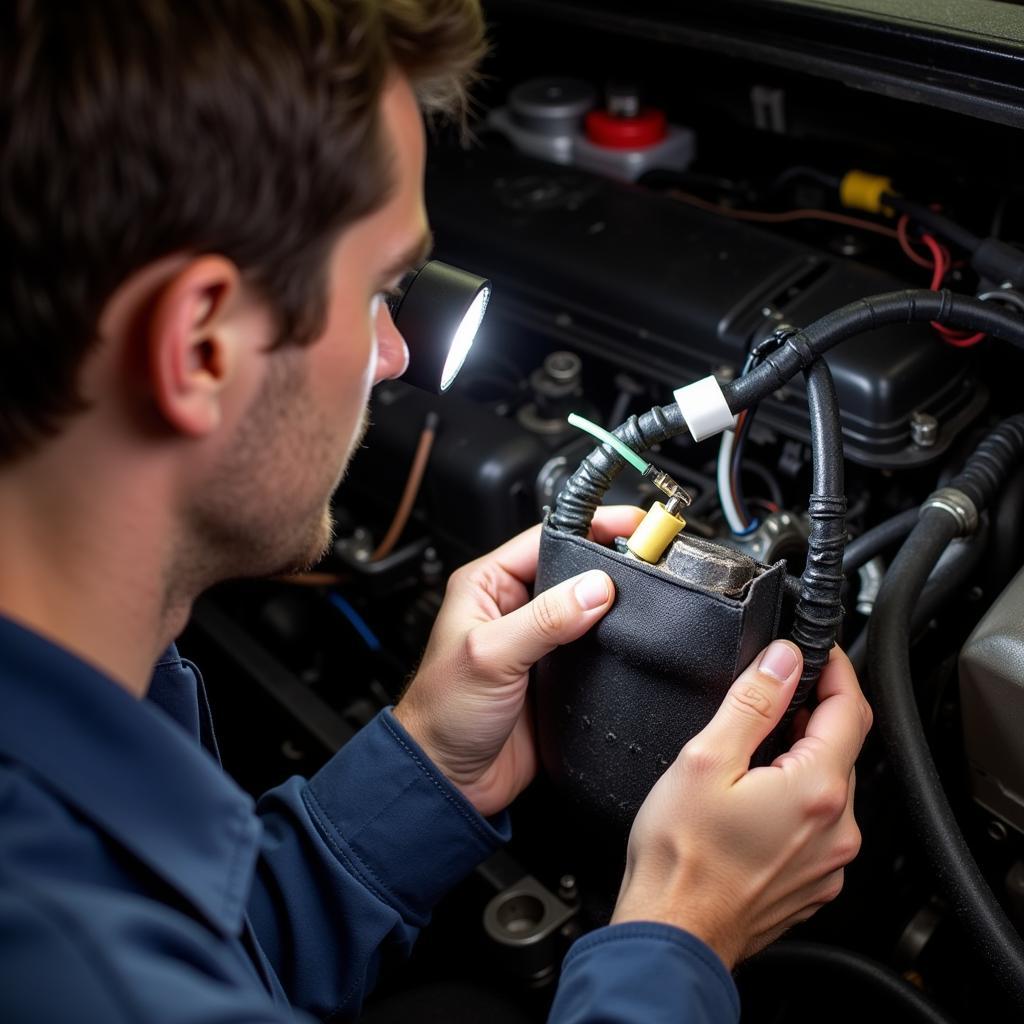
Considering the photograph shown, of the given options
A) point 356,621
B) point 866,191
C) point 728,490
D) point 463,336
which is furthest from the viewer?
point 356,621

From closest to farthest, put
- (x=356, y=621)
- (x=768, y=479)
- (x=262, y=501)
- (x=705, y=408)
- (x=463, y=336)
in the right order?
1. (x=262, y=501)
2. (x=705, y=408)
3. (x=463, y=336)
4. (x=768, y=479)
5. (x=356, y=621)

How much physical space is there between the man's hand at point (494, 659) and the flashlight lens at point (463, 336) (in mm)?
157

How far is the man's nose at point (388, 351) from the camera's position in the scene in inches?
31.9

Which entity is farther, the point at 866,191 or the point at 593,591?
the point at 866,191

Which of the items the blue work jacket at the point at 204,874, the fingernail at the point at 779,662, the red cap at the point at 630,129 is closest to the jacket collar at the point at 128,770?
the blue work jacket at the point at 204,874

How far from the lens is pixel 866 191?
131cm

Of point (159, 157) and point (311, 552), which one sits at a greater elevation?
point (159, 157)

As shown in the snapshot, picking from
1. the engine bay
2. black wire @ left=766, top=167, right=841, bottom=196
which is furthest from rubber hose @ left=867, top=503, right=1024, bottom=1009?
black wire @ left=766, top=167, right=841, bottom=196

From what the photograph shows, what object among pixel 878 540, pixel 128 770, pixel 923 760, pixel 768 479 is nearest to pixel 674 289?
pixel 768 479

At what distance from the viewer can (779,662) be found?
76cm

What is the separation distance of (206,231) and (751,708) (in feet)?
1.48

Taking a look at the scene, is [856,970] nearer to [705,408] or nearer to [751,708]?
[751,708]

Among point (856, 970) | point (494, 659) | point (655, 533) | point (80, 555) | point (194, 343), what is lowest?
point (856, 970)

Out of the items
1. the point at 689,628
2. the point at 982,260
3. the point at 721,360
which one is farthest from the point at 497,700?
the point at 982,260
